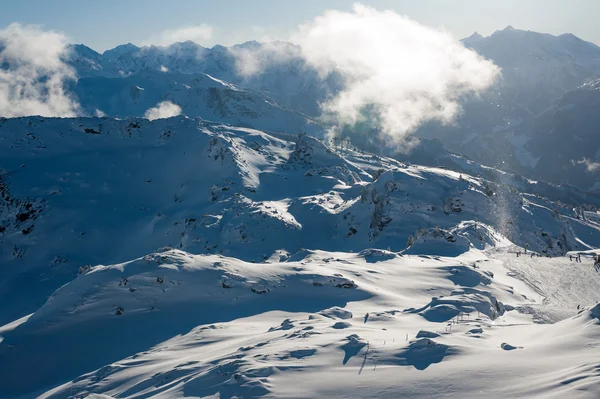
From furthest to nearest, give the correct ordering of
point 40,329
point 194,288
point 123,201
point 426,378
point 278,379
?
1. point 123,201
2. point 194,288
3. point 40,329
4. point 278,379
5. point 426,378

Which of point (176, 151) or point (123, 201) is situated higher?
point (176, 151)

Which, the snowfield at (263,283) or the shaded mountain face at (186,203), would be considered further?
the shaded mountain face at (186,203)

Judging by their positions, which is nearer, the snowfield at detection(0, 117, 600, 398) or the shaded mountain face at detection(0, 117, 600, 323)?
the snowfield at detection(0, 117, 600, 398)

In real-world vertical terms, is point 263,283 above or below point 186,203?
below

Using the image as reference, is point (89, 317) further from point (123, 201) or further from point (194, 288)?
point (123, 201)

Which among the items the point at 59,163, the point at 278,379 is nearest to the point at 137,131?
the point at 59,163

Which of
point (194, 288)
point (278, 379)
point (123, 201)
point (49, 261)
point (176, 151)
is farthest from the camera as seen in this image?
point (176, 151)

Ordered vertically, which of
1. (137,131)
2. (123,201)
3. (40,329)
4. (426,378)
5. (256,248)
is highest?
(137,131)

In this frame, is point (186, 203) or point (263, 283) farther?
point (186, 203)
